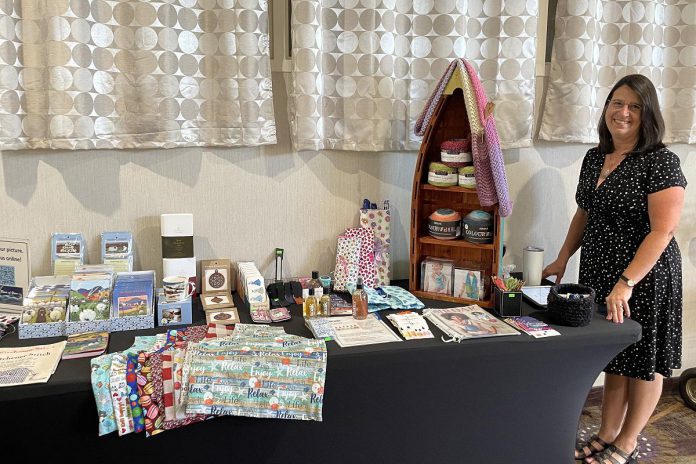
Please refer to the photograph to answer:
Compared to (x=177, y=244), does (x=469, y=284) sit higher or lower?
lower

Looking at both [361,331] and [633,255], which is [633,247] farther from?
[361,331]

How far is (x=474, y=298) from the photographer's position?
2260mm

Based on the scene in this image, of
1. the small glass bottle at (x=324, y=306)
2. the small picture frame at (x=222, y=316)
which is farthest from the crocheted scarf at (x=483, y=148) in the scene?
the small picture frame at (x=222, y=316)

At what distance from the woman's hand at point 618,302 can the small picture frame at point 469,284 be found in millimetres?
431

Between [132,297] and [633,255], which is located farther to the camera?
[633,255]

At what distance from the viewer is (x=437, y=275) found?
231 cm

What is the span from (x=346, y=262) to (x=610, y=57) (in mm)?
1392

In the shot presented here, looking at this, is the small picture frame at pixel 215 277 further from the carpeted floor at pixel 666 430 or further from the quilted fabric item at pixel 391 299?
the carpeted floor at pixel 666 430

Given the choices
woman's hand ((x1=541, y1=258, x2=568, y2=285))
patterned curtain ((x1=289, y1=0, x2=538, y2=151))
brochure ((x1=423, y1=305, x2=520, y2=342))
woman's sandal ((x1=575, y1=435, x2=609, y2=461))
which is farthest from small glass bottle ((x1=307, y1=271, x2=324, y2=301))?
woman's sandal ((x1=575, y1=435, x2=609, y2=461))

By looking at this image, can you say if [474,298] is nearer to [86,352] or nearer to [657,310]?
[657,310]

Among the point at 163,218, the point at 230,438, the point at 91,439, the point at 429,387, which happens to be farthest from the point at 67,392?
the point at 429,387

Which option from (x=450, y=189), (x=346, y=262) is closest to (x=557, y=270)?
(x=450, y=189)

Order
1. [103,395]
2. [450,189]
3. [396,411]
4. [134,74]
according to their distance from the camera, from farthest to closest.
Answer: [450,189], [134,74], [396,411], [103,395]

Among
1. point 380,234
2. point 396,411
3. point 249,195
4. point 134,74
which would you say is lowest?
point 396,411
